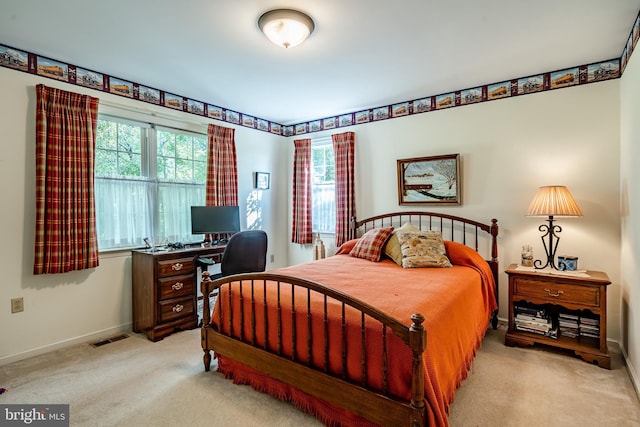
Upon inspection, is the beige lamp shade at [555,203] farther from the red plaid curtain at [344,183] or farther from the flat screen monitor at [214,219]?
the flat screen monitor at [214,219]

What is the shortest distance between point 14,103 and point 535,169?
4.79m

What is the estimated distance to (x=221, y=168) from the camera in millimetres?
4184

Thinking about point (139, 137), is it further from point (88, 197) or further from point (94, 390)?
point (94, 390)

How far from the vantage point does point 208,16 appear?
219 cm

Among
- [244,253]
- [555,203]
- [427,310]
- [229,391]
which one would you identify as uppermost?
[555,203]

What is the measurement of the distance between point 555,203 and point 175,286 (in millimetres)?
3662

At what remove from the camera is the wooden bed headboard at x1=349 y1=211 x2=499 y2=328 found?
3326 mm

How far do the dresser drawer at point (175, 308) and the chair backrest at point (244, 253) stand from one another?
0.53 metres

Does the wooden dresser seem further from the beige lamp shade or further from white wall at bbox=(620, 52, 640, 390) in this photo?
white wall at bbox=(620, 52, 640, 390)

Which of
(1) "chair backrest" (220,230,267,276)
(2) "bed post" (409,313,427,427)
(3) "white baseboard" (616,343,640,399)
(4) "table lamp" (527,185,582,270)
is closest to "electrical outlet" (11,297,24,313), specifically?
(1) "chair backrest" (220,230,267,276)

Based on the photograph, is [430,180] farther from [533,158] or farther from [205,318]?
[205,318]

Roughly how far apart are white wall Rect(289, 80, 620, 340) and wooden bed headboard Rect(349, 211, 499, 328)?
0.10 m

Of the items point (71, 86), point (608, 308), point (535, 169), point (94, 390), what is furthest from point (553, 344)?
point (71, 86)

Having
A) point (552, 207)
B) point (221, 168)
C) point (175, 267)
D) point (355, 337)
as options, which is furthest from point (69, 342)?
point (552, 207)
